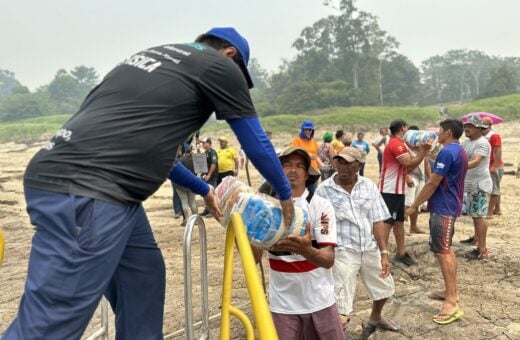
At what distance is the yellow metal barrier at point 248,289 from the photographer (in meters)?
1.33

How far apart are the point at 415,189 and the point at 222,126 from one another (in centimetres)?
3388

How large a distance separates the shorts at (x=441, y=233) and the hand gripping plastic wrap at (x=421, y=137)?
3.02 feet

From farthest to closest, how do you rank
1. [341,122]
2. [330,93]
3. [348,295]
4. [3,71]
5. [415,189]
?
1. [3,71]
2. [330,93]
3. [341,122]
4. [415,189]
5. [348,295]

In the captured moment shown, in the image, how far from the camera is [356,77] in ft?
184

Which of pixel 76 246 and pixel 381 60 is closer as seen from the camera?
pixel 76 246

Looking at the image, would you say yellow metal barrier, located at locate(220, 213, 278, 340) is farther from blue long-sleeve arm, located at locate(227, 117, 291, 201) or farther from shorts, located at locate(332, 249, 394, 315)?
shorts, located at locate(332, 249, 394, 315)

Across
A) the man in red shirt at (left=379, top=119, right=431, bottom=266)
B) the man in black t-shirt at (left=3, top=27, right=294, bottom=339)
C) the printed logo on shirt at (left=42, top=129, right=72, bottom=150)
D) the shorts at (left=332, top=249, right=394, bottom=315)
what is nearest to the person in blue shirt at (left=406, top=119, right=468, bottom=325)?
the shorts at (left=332, top=249, right=394, bottom=315)

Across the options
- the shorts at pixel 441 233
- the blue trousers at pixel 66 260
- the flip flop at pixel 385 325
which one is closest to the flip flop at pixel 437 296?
the shorts at pixel 441 233

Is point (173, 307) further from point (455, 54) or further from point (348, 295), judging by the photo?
point (455, 54)

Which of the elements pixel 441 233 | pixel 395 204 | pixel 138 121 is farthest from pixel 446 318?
pixel 138 121

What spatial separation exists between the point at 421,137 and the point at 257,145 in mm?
3591

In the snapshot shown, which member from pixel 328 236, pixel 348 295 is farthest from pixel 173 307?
pixel 328 236

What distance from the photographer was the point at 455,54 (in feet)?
268

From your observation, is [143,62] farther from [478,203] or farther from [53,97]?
Answer: [53,97]
